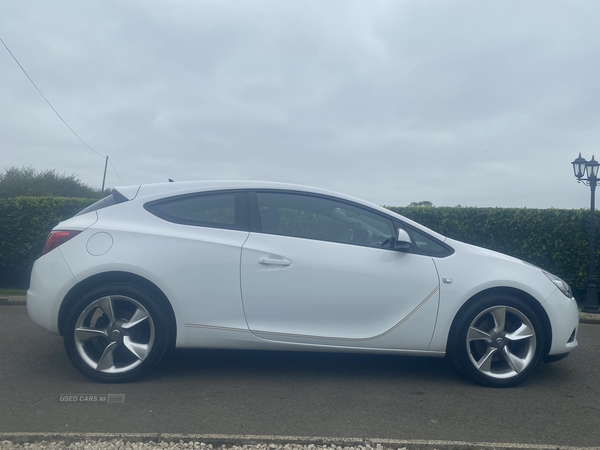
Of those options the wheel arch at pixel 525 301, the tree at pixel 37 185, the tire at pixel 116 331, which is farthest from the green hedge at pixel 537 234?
the tree at pixel 37 185

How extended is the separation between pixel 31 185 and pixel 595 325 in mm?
23320

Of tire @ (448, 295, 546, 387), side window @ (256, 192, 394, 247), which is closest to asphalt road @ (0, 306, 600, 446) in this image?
tire @ (448, 295, 546, 387)

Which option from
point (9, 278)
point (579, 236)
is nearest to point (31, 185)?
point (9, 278)

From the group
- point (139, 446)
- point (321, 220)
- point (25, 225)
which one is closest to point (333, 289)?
point (321, 220)

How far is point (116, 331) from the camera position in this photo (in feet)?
13.2

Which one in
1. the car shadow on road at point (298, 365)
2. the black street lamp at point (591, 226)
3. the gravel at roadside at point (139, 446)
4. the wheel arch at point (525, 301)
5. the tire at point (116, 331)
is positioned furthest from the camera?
the black street lamp at point (591, 226)

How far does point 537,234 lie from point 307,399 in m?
7.91

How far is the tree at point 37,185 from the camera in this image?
23.3 meters

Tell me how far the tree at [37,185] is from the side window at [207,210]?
2123 centimetres

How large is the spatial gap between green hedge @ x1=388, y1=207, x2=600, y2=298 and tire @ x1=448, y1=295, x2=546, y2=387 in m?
6.47

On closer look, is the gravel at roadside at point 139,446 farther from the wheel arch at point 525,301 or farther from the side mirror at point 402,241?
the side mirror at point 402,241

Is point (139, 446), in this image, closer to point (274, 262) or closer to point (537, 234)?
point (274, 262)

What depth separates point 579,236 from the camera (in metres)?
10.1

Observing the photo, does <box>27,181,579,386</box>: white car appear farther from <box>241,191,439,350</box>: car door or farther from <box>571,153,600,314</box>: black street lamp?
<box>571,153,600,314</box>: black street lamp
